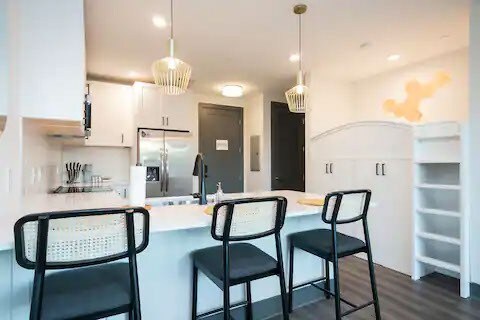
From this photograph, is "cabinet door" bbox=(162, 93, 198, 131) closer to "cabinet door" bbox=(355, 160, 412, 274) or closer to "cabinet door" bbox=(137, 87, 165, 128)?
"cabinet door" bbox=(137, 87, 165, 128)

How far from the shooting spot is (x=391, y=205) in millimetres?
3090

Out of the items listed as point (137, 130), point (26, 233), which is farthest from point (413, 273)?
point (137, 130)

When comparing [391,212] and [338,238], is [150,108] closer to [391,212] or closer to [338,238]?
[338,238]

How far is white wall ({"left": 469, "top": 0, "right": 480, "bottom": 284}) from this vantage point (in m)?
2.40

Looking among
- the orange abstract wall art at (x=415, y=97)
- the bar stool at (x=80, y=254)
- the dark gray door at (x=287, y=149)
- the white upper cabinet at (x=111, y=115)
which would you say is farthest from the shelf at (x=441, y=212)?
the white upper cabinet at (x=111, y=115)

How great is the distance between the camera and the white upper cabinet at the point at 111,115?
410 centimetres

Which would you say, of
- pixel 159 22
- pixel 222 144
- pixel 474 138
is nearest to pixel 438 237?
pixel 474 138

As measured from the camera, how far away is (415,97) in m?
3.72

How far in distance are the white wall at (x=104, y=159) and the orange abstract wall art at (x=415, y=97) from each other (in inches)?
163

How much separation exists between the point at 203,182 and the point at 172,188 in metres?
2.41

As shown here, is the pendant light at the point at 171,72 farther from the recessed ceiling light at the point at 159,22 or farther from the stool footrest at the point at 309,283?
the stool footrest at the point at 309,283

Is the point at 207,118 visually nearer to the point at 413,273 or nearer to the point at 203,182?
the point at 203,182

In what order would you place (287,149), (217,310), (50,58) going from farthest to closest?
(287,149) → (217,310) → (50,58)

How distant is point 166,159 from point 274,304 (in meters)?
2.81
